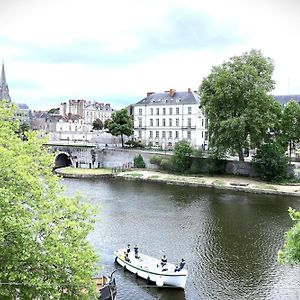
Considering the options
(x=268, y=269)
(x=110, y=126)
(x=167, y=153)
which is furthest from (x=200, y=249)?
(x=110, y=126)

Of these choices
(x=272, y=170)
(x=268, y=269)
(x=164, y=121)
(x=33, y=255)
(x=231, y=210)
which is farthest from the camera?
(x=164, y=121)

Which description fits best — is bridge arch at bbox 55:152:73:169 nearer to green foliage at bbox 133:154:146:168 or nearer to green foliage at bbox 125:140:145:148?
green foliage at bbox 125:140:145:148

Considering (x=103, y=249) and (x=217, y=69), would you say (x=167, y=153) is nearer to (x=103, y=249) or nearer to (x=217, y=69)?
(x=217, y=69)

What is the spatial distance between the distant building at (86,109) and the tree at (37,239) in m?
136

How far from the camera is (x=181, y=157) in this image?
200 ft

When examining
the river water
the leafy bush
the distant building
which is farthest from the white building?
the distant building

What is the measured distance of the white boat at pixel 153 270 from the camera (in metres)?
22.1

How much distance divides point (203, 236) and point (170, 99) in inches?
2090

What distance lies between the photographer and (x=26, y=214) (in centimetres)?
1351

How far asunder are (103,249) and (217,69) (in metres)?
36.7

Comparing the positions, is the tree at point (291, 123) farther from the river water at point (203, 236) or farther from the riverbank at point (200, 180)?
the river water at point (203, 236)

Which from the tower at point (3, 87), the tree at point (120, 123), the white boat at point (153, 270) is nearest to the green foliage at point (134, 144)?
the tree at point (120, 123)

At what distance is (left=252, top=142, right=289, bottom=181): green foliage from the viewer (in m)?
53.6

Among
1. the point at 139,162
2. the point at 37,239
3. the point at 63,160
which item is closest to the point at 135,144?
the point at 139,162
